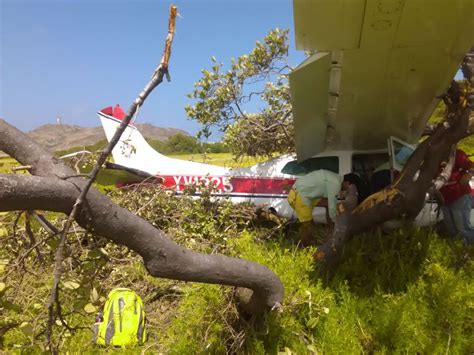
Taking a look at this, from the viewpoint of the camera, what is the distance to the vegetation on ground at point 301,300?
123 inches

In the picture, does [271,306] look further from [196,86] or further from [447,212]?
[196,86]

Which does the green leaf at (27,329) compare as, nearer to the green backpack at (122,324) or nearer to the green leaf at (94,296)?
the green leaf at (94,296)

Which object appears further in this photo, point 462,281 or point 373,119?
point 373,119

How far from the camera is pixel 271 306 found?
9.57 ft

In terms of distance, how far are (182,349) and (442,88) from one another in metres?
3.67

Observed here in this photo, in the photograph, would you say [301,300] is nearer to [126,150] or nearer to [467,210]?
[467,210]

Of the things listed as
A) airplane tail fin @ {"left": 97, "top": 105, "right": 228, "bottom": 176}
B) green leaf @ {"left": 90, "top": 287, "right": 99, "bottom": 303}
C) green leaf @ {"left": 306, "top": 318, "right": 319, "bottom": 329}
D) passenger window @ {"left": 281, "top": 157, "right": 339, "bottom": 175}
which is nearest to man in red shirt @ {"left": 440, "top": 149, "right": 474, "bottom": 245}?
passenger window @ {"left": 281, "top": 157, "right": 339, "bottom": 175}

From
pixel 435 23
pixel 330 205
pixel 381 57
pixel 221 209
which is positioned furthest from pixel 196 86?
pixel 435 23

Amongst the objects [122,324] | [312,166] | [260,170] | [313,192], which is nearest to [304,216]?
[313,192]

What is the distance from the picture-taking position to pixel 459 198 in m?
4.66

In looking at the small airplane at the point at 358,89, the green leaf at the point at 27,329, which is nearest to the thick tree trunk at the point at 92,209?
the green leaf at the point at 27,329

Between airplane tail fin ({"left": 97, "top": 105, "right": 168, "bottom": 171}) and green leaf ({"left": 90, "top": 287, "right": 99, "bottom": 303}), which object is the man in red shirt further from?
airplane tail fin ({"left": 97, "top": 105, "right": 168, "bottom": 171})

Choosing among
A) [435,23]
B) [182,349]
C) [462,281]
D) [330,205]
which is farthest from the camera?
[330,205]

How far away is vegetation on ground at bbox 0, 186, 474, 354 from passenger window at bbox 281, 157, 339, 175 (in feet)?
4.17
